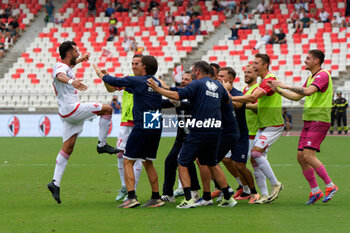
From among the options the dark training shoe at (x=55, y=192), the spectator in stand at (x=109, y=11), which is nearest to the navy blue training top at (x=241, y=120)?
the dark training shoe at (x=55, y=192)

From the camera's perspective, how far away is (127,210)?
7.61 m

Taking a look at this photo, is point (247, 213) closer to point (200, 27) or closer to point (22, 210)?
point (22, 210)

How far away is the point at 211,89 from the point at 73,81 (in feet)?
6.38

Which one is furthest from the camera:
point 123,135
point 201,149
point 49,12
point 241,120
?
point 49,12

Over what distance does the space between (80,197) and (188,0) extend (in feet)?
89.2

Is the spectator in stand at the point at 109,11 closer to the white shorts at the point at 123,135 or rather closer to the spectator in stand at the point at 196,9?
the spectator in stand at the point at 196,9

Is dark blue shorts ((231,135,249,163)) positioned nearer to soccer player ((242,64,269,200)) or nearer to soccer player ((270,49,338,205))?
soccer player ((242,64,269,200))

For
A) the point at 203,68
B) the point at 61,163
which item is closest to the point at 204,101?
Result: the point at 203,68

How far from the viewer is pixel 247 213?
736cm

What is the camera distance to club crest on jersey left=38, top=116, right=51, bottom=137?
23386 millimetres

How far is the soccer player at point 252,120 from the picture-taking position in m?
8.59

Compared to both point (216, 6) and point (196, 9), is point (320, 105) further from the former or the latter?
point (216, 6)

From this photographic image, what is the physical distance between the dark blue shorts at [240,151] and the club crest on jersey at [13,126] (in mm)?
16771

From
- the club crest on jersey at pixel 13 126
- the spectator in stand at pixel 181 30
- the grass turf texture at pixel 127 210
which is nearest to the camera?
the grass turf texture at pixel 127 210
